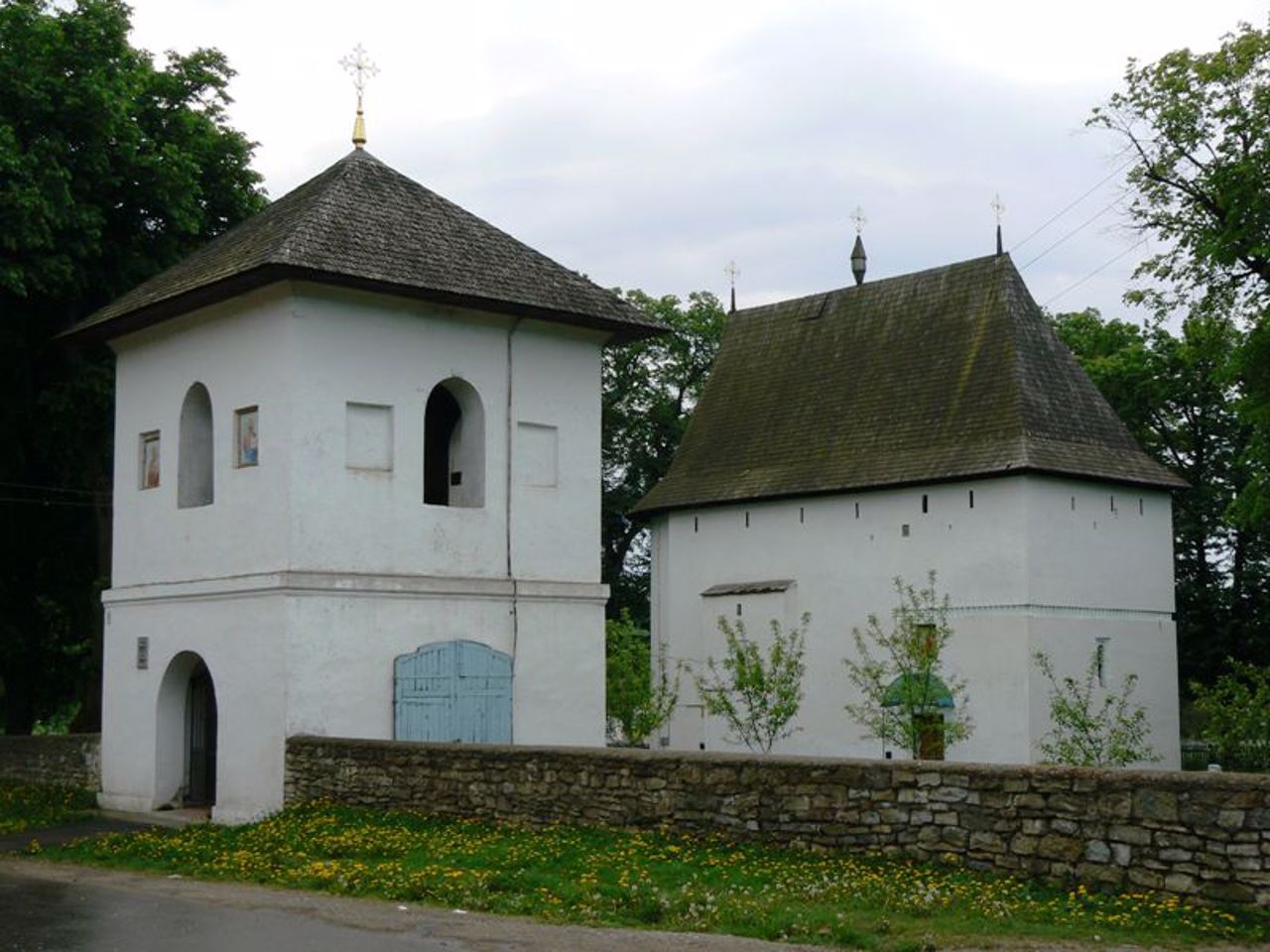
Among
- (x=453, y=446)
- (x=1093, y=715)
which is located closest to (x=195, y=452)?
(x=453, y=446)

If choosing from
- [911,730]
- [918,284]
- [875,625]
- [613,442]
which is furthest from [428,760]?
[613,442]

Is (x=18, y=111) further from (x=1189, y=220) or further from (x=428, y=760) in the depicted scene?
(x=1189, y=220)

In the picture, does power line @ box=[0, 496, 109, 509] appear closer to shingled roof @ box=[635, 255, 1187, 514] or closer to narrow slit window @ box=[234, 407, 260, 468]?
narrow slit window @ box=[234, 407, 260, 468]

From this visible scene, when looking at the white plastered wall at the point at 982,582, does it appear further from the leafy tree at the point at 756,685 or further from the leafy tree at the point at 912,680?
the leafy tree at the point at 756,685

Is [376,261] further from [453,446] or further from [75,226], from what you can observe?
[75,226]

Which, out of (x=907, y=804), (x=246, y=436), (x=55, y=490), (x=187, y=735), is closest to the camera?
(x=907, y=804)

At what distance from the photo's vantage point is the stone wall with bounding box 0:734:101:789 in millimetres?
23547

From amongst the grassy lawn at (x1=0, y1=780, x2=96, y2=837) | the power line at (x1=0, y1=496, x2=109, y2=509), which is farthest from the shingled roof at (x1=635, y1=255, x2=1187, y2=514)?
the grassy lawn at (x1=0, y1=780, x2=96, y2=837)

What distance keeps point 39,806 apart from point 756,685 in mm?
12904

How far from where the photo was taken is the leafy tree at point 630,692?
1252 inches

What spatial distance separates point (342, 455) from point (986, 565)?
673 inches

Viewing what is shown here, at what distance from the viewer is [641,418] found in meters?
54.6

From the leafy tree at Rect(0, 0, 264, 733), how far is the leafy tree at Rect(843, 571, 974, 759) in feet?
46.3

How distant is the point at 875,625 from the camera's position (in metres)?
33.5
